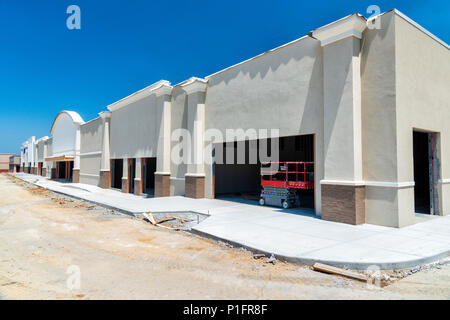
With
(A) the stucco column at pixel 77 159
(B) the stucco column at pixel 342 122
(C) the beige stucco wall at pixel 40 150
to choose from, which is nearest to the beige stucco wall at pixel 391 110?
(B) the stucco column at pixel 342 122

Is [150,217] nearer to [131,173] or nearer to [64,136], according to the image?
[131,173]

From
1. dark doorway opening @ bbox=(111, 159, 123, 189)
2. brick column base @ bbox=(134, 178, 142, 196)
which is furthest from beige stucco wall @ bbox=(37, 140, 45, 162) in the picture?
brick column base @ bbox=(134, 178, 142, 196)

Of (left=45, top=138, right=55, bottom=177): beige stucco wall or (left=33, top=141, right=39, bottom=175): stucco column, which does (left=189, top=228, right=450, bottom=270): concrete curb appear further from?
(left=33, top=141, right=39, bottom=175): stucco column

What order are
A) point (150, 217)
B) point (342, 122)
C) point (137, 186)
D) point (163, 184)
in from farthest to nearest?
point (137, 186) → point (163, 184) → point (150, 217) → point (342, 122)

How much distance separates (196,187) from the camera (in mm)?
16203

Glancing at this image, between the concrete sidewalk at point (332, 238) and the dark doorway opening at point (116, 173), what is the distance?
61.7 feet

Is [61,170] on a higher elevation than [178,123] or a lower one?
lower

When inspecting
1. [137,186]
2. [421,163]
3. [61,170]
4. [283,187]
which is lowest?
[137,186]

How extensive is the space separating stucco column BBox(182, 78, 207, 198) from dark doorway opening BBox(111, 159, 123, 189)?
1340cm

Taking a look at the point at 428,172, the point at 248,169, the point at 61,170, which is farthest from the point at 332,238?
the point at 61,170

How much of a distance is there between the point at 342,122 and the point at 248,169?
505 inches
